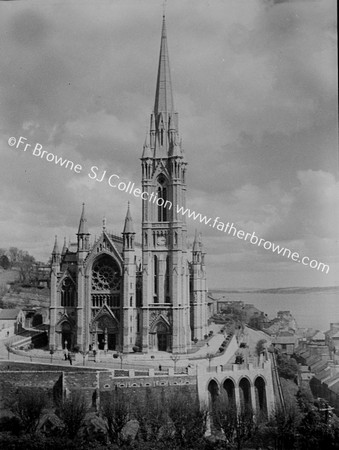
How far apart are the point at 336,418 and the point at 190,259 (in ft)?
73.8

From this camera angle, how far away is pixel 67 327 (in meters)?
43.0

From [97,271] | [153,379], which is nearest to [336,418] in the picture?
[153,379]

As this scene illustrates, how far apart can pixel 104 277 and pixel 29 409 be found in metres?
16.6

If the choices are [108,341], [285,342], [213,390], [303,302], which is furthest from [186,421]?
[285,342]

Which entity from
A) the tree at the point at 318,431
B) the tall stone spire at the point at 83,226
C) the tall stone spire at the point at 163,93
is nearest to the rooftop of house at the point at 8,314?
the tall stone spire at the point at 83,226

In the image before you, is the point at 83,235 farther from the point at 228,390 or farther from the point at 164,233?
the point at 228,390

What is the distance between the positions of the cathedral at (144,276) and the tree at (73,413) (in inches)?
430

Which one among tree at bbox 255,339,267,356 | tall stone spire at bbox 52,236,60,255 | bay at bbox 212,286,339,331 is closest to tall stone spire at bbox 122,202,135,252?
tall stone spire at bbox 52,236,60,255

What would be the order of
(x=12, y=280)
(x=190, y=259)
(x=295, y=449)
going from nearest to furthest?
1. (x=295, y=449)
2. (x=190, y=259)
3. (x=12, y=280)

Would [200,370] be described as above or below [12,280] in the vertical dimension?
below

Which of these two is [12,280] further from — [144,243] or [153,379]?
[153,379]

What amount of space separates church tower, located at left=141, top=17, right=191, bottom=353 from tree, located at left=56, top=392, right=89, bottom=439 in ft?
36.6

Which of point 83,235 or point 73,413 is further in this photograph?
point 83,235

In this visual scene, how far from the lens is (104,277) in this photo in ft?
142
